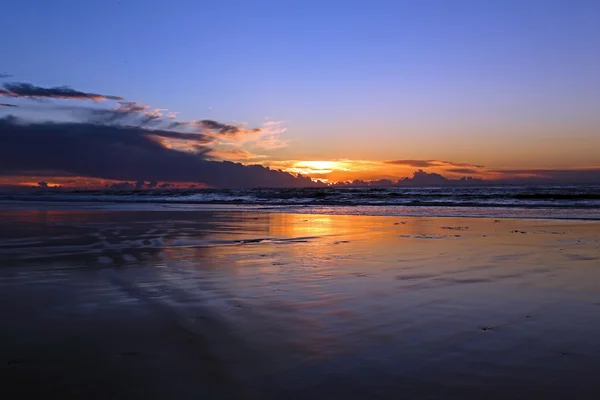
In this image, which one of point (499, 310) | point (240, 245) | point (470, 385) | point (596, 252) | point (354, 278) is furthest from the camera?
point (240, 245)

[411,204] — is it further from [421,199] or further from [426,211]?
[426,211]

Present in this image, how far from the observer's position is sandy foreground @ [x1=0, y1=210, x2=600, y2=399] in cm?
294

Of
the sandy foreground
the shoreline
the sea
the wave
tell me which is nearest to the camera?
the sandy foreground

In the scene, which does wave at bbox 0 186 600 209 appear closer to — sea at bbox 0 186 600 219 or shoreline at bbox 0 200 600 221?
sea at bbox 0 186 600 219

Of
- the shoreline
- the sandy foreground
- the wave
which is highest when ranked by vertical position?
the wave

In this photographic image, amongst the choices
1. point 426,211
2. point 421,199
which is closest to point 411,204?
point 421,199

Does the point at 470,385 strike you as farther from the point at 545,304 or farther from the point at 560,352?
the point at 545,304

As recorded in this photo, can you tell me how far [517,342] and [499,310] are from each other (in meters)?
1.01

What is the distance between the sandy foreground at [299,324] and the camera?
9.64 ft

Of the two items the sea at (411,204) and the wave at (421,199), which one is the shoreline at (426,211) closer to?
the sea at (411,204)

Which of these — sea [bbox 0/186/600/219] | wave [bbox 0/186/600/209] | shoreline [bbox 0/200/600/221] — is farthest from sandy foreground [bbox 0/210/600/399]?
wave [bbox 0/186/600/209]

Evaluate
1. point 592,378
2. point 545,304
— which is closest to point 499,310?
point 545,304

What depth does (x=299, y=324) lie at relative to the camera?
4.21 meters

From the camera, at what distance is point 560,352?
11.5 ft
